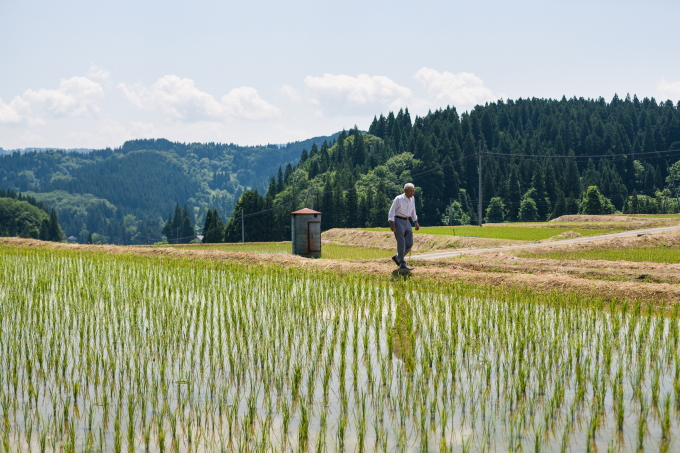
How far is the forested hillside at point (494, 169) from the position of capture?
11081 centimetres

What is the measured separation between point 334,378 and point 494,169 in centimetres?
13495

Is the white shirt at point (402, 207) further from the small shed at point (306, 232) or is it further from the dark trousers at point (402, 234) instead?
the small shed at point (306, 232)

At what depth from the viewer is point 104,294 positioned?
13.3 m

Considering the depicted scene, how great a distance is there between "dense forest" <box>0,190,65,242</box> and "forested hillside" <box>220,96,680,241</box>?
51826 mm

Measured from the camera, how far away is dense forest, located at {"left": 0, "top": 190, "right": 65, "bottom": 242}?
5640 inches

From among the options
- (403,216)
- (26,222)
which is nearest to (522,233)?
(403,216)

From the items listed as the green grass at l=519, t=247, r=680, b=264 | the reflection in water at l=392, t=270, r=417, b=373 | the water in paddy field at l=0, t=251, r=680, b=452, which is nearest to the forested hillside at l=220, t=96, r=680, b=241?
the green grass at l=519, t=247, r=680, b=264

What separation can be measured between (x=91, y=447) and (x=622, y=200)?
14585cm

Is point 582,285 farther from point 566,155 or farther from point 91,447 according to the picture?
point 566,155

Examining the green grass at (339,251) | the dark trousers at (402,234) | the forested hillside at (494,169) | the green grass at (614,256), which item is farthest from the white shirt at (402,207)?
the forested hillside at (494,169)

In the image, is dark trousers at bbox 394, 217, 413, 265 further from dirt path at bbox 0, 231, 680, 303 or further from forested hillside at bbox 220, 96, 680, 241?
forested hillside at bbox 220, 96, 680, 241

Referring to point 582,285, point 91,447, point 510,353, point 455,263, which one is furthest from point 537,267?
point 91,447

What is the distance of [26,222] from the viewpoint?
481 feet

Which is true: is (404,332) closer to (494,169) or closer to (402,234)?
(402,234)
